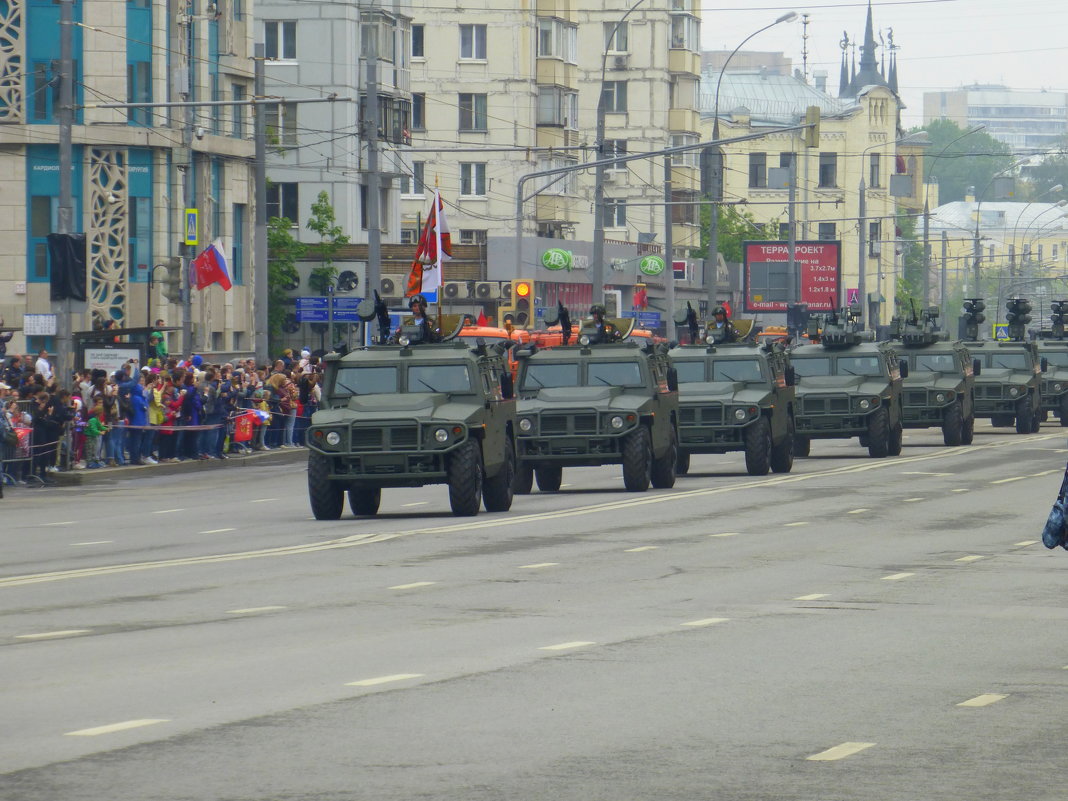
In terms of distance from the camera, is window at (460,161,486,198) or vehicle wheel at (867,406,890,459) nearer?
vehicle wheel at (867,406,890,459)

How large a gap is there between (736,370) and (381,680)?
21.5 metres

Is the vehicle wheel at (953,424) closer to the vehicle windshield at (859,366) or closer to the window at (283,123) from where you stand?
the vehicle windshield at (859,366)

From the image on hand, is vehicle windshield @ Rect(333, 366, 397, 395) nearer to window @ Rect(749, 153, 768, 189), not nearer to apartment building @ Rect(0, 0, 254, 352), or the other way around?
apartment building @ Rect(0, 0, 254, 352)

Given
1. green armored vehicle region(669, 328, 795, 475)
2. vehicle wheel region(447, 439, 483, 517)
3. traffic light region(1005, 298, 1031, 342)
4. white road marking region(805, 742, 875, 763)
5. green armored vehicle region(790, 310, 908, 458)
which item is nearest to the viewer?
white road marking region(805, 742, 875, 763)

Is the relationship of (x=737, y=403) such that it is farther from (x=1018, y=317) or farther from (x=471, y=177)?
(x=471, y=177)

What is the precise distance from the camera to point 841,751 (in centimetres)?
896

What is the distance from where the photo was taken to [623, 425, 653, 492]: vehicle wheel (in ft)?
88.8

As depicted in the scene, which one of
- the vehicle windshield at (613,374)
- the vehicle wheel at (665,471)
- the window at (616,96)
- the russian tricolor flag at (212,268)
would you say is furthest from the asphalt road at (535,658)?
the window at (616,96)

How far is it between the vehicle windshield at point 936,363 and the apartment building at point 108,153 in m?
16.1

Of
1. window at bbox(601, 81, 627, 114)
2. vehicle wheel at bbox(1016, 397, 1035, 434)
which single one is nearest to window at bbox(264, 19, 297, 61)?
vehicle wheel at bbox(1016, 397, 1035, 434)

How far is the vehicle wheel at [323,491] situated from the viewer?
22.9 metres

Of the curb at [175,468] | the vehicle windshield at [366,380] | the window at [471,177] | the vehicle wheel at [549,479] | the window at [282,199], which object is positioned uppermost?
the window at [471,177]

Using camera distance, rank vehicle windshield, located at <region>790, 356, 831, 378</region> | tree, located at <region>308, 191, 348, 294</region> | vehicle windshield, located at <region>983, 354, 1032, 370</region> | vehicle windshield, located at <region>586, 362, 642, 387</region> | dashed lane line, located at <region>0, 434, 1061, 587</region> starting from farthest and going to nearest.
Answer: tree, located at <region>308, 191, 348, 294</region> → vehicle windshield, located at <region>983, 354, 1032, 370</region> → vehicle windshield, located at <region>790, 356, 831, 378</region> → vehicle windshield, located at <region>586, 362, 642, 387</region> → dashed lane line, located at <region>0, 434, 1061, 587</region>

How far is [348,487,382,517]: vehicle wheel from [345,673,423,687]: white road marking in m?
12.9
